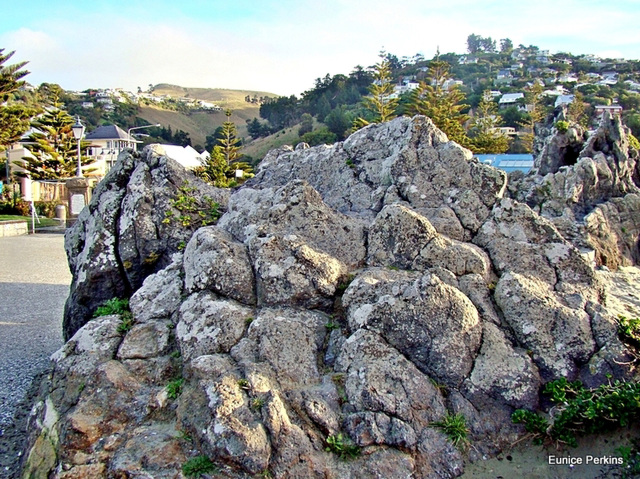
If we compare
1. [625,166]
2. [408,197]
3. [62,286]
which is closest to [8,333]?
[62,286]

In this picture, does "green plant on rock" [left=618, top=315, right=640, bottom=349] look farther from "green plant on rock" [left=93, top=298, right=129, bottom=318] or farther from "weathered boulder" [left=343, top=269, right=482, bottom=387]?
"green plant on rock" [left=93, top=298, right=129, bottom=318]

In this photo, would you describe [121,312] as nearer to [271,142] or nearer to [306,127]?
[306,127]

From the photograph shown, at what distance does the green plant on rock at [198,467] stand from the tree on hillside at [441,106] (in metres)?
39.7

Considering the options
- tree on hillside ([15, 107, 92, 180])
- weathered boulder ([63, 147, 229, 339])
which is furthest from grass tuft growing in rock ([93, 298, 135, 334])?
tree on hillside ([15, 107, 92, 180])

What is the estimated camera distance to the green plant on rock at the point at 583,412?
14.4 feet

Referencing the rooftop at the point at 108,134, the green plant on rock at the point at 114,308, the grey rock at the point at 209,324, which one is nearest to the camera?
the grey rock at the point at 209,324

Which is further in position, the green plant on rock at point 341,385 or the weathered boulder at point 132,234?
the weathered boulder at point 132,234

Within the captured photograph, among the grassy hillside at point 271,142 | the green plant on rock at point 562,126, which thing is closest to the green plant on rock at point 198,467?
the green plant on rock at point 562,126

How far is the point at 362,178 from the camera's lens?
761 centimetres

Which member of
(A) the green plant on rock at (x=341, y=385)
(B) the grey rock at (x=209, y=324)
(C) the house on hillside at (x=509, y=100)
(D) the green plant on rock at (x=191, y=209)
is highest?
(C) the house on hillside at (x=509, y=100)

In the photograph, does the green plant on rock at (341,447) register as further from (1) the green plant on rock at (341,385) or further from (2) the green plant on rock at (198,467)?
(2) the green plant on rock at (198,467)

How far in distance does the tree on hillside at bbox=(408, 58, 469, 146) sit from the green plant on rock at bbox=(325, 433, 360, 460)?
39.2 m

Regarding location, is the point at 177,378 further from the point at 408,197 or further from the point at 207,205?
the point at 408,197

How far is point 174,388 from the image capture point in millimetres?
4832
